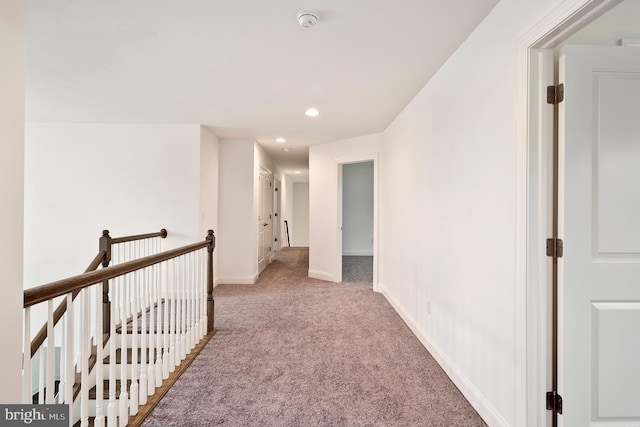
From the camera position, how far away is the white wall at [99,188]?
4105 millimetres

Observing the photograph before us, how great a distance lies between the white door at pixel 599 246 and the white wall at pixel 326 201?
3.46 metres

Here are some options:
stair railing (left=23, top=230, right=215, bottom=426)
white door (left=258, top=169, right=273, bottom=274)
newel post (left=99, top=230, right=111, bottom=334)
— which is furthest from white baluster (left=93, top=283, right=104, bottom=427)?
white door (left=258, top=169, right=273, bottom=274)

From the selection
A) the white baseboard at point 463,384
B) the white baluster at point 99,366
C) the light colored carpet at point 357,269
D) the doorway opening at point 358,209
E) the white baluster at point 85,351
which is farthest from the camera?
the doorway opening at point 358,209

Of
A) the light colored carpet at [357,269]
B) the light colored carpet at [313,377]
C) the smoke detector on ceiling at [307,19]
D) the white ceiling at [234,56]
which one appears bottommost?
the light colored carpet at [313,377]

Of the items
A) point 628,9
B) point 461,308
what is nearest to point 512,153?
point 628,9

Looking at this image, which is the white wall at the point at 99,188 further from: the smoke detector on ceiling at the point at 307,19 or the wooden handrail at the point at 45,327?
the smoke detector on ceiling at the point at 307,19

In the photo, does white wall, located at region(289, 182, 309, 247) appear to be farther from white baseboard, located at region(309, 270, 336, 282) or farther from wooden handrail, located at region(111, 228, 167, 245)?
wooden handrail, located at region(111, 228, 167, 245)

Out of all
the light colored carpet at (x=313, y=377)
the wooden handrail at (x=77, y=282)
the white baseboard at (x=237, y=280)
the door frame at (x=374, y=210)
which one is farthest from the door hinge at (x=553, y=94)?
the white baseboard at (x=237, y=280)

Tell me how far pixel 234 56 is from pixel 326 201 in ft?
10.8

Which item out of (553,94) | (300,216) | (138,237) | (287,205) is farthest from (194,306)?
(300,216)

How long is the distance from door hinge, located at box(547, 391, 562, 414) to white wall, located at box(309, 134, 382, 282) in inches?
149

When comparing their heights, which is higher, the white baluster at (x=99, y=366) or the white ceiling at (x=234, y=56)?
the white ceiling at (x=234, y=56)

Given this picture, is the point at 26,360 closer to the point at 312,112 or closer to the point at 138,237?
the point at 138,237

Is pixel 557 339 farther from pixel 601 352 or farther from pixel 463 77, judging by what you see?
pixel 463 77
